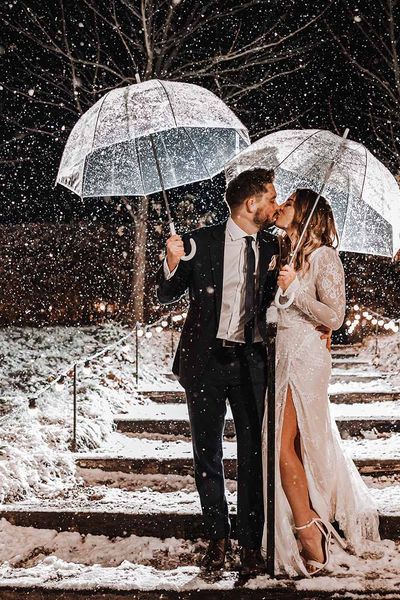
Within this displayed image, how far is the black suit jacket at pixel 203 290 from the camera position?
3988 millimetres

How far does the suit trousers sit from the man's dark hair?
2.72 feet

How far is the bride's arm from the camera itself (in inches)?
149

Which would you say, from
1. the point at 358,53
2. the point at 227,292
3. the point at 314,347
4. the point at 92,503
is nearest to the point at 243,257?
the point at 227,292

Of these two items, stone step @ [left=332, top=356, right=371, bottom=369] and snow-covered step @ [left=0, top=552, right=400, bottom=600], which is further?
stone step @ [left=332, top=356, right=371, bottom=369]

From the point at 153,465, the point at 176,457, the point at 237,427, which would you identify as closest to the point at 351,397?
Answer: the point at 176,457

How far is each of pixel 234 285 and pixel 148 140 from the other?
1.45 m

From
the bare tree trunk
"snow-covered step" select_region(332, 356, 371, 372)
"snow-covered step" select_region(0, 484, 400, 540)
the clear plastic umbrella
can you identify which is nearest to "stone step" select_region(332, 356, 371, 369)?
"snow-covered step" select_region(332, 356, 371, 372)

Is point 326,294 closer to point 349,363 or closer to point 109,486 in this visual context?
point 109,486

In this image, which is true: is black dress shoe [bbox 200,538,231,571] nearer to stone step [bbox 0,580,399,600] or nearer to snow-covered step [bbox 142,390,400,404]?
stone step [bbox 0,580,399,600]

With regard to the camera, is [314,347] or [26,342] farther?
[26,342]

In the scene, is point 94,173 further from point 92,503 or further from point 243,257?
point 92,503

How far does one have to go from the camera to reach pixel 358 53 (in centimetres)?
1534

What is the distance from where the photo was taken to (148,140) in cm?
489

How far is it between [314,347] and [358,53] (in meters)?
12.9
